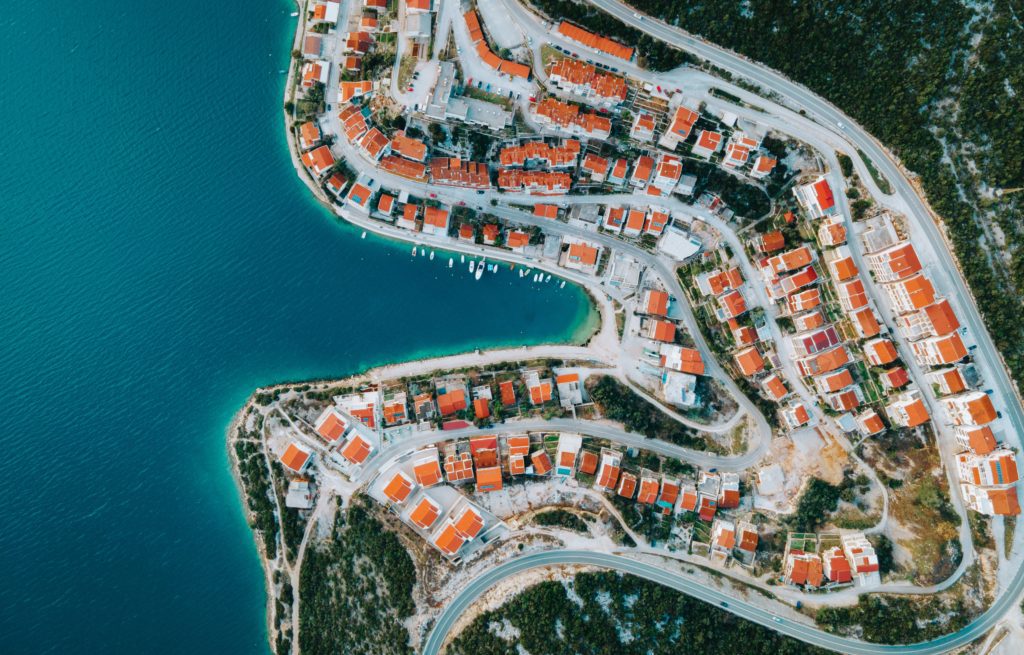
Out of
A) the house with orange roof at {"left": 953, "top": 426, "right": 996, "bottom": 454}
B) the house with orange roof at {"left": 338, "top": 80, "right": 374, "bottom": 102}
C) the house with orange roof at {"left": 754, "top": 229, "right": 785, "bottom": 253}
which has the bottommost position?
the house with orange roof at {"left": 953, "top": 426, "right": 996, "bottom": 454}

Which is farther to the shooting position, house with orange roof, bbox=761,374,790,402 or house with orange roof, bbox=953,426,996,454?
house with orange roof, bbox=761,374,790,402

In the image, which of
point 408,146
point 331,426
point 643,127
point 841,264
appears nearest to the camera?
point 841,264

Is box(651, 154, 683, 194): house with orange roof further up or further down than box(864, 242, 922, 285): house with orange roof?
further up

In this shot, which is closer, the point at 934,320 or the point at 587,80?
the point at 934,320

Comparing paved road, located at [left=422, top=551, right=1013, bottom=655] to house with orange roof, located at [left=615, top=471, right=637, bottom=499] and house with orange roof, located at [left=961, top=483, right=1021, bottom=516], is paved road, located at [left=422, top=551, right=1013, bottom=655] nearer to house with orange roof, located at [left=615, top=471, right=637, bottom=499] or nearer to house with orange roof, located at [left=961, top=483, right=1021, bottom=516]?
house with orange roof, located at [left=615, top=471, right=637, bottom=499]

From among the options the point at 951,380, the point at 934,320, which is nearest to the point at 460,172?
the point at 934,320

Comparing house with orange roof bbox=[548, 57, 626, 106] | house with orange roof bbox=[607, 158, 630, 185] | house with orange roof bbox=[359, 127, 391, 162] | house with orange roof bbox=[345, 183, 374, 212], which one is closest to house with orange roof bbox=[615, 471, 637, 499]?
house with orange roof bbox=[607, 158, 630, 185]

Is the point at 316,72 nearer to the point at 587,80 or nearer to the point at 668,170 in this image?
the point at 587,80
